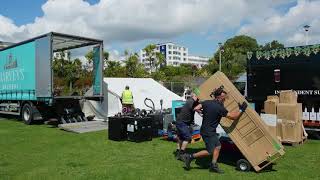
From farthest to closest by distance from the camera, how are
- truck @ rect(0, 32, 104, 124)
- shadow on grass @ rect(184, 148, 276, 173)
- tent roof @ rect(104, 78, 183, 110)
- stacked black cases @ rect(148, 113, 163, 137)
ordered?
tent roof @ rect(104, 78, 183, 110) → truck @ rect(0, 32, 104, 124) → stacked black cases @ rect(148, 113, 163, 137) → shadow on grass @ rect(184, 148, 276, 173)

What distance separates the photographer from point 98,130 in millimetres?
15016

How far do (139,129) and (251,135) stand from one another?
4.68 metres

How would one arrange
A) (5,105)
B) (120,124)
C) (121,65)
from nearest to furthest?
(120,124) → (5,105) → (121,65)

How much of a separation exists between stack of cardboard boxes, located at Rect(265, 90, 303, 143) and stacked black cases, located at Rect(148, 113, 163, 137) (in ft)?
11.2

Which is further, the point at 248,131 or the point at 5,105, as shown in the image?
the point at 5,105

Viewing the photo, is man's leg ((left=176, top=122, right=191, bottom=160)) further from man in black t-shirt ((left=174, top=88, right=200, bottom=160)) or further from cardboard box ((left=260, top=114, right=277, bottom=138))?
cardboard box ((left=260, top=114, right=277, bottom=138))

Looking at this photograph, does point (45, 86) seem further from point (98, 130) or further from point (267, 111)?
point (267, 111)

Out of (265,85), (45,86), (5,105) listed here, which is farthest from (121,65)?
(265,85)

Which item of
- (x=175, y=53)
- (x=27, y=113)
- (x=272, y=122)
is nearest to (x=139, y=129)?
(x=272, y=122)

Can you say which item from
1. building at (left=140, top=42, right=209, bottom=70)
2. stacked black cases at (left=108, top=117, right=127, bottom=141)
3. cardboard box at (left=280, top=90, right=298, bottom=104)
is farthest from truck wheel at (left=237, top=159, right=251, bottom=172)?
building at (left=140, top=42, right=209, bottom=70)

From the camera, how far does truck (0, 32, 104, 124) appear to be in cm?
1579

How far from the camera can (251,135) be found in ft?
26.4

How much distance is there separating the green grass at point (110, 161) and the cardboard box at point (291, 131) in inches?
11.8

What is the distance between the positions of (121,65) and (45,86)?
2514cm
